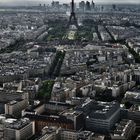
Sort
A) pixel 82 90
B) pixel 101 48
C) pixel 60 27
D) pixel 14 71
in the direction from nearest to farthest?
1. pixel 82 90
2. pixel 14 71
3. pixel 101 48
4. pixel 60 27

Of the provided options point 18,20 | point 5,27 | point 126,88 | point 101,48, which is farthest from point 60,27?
point 126,88

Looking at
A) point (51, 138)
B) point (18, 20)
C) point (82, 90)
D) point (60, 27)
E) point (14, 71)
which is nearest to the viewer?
point (51, 138)

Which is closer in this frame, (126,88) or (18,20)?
(126,88)

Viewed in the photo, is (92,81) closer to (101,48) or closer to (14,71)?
(14,71)

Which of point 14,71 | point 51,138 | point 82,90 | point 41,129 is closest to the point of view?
point 51,138

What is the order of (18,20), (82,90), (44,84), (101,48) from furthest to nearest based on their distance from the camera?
1. (18,20)
2. (101,48)
3. (44,84)
4. (82,90)

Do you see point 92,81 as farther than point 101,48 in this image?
No

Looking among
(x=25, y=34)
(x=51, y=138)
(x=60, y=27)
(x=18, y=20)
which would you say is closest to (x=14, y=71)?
(x=51, y=138)

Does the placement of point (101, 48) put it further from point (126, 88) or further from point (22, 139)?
point (22, 139)

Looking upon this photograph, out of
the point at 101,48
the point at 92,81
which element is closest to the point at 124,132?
the point at 92,81
